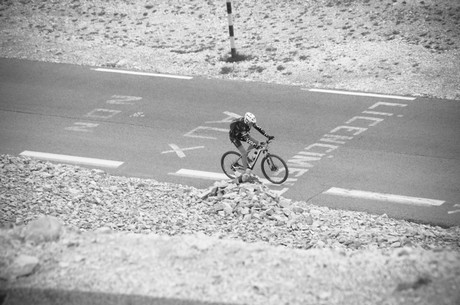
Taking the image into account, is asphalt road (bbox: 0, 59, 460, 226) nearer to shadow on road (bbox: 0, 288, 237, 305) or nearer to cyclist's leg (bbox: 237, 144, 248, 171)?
cyclist's leg (bbox: 237, 144, 248, 171)

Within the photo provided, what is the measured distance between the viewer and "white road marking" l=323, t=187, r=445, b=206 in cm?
1230

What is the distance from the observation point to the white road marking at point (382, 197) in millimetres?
12297

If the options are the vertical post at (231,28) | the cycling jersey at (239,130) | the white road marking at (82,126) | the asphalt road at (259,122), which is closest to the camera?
the asphalt road at (259,122)

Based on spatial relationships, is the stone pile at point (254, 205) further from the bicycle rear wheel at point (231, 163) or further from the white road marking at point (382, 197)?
the bicycle rear wheel at point (231, 163)

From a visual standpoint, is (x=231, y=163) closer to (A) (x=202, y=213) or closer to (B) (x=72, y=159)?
(A) (x=202, y=213)

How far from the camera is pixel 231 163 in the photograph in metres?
13.9

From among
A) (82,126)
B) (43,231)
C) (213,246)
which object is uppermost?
(82,126)

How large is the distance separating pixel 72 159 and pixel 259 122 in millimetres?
4596

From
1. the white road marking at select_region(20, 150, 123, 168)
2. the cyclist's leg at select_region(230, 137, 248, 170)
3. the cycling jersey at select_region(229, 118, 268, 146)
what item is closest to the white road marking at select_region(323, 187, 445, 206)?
the cyclist's leg at select_region(230, 137, 248, 170)

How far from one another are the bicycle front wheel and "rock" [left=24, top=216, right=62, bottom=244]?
5.23 metres

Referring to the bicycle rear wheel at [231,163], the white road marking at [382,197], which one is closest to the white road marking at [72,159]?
the bicycle rear wheel at [231,163]

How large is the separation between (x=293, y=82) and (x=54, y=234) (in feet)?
32.6

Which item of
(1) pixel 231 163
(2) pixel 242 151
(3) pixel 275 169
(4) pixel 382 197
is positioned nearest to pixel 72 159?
(1) pixel 231 163

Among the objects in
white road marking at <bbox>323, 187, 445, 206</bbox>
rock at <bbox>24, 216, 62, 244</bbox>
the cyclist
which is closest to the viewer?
rock at <bbox>24, 216, 62, 244</bbox>
